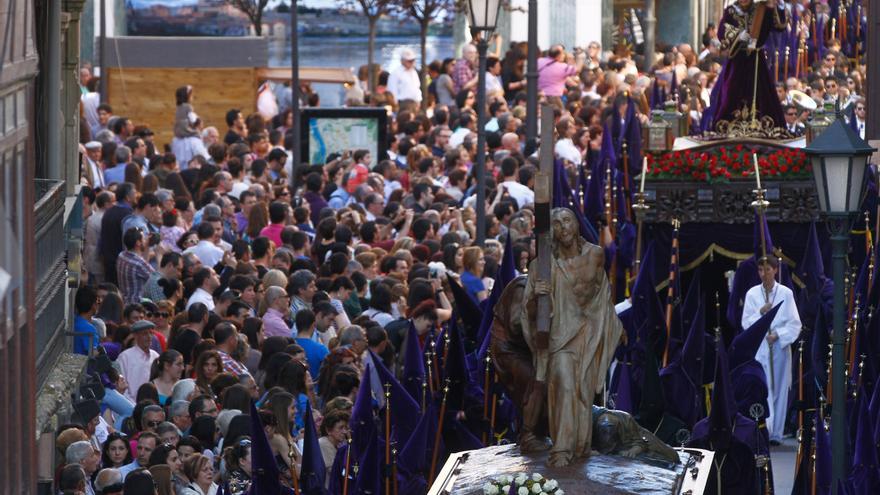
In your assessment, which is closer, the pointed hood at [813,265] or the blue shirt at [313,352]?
the blue shirt at [313,352]

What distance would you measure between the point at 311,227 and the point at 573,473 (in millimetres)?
10793

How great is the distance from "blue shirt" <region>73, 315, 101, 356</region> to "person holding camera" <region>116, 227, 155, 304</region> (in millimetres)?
2659

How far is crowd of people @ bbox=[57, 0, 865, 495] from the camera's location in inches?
589

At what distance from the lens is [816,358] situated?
18.7 metres

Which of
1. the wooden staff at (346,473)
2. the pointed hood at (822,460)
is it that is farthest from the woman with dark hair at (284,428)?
the pointed hood at (822,460)

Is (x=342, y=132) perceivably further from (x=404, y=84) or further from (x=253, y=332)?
(x=253, y=332)

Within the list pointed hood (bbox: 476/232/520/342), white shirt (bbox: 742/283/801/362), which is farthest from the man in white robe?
pointed hood (bbox: 476/232/520/342)

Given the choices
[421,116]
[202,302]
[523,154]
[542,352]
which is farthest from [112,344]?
[421,116]

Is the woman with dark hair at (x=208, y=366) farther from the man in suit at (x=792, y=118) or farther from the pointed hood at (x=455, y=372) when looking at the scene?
the man in suit at (x=792, y=118)

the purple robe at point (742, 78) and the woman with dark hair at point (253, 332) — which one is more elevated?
the purple robe at point (742, 78)

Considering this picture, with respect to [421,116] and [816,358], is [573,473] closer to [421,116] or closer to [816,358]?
[816,358]

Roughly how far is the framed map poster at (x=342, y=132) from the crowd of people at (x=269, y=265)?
389 mm

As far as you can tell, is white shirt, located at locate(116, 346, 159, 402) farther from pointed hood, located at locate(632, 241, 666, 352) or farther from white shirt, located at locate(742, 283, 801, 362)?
white shirt, located at locate(742, 283, 801, 362)

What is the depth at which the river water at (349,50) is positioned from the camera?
51.4 metres
